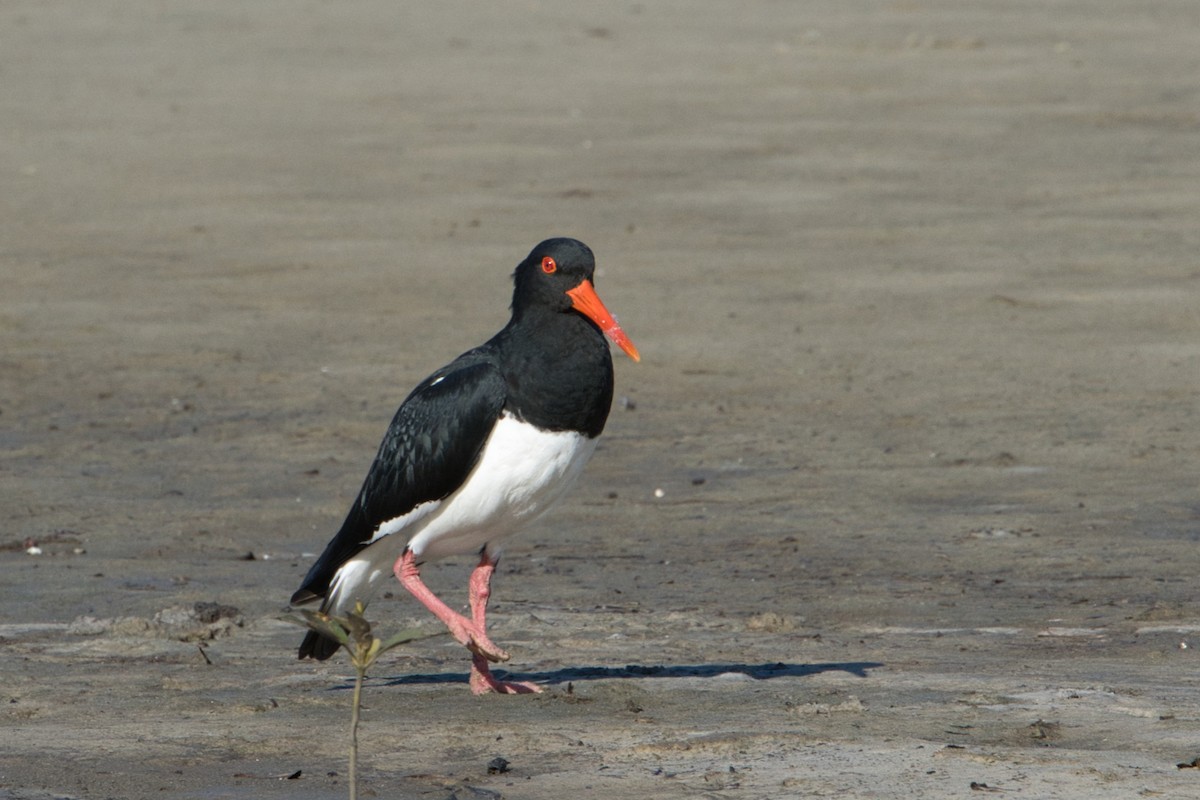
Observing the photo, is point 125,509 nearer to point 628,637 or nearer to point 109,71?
point 628,637

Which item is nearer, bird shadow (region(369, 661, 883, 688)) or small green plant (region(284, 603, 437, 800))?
small green plant (region(284, 603, 437, 800))

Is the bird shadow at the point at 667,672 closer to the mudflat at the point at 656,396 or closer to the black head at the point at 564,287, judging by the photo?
the mudflat at the point at 656,396

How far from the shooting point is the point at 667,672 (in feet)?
21.8

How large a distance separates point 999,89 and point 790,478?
10878 mm

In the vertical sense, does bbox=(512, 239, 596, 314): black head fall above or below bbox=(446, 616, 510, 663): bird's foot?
above

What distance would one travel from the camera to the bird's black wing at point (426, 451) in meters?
6.48

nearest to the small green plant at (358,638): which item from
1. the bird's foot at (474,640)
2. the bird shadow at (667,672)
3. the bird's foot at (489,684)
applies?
the bird's foot at (474,640)

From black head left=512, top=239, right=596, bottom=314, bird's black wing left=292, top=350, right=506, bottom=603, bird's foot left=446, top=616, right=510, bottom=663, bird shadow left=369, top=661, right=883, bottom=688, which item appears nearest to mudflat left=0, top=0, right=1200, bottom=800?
bird shadow left=369, top=661, right=883, bottom=688

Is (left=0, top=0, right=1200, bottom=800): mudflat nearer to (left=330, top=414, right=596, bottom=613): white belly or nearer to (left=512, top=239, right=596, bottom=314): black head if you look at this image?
(left=330, top=414, right=596, bottom=613): white belly

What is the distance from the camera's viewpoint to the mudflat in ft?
19.4

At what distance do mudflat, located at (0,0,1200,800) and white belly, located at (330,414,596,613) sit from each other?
408 millimetres

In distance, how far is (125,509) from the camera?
9.40 meters

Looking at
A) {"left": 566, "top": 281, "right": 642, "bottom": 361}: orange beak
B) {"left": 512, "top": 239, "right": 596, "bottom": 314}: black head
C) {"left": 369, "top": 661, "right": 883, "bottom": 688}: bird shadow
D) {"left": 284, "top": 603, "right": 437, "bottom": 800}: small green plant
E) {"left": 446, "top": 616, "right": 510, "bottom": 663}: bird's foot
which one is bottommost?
{"left": 369, "top": 661, "right": 883, "bottom": 688}: bird shadow

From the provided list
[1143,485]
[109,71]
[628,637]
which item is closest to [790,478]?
[1143,485]
